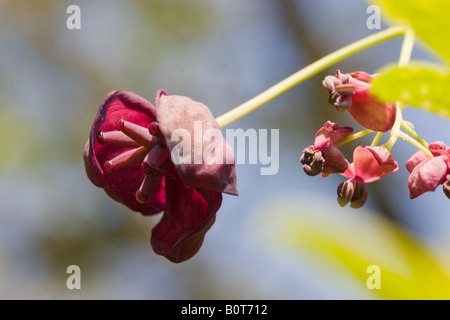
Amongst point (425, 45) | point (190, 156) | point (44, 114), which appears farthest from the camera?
point (44, 114)

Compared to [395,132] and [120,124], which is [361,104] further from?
[120,124]

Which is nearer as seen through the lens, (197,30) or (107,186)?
(107,186)

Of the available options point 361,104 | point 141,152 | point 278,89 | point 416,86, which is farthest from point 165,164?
point 416,86

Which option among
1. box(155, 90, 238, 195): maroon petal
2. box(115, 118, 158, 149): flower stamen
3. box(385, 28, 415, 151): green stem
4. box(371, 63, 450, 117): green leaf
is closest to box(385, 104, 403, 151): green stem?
box(385, 28, 415, 151): green stem

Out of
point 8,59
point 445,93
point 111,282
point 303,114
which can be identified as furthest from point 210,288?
point 445,93

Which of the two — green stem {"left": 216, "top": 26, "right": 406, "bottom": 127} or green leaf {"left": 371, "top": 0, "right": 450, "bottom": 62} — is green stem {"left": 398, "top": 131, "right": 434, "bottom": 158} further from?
green leaf {"left": 371, "top": 0, "right": 450, "bottom": 62}

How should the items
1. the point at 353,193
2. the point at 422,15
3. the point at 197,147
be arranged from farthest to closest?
1. the point at 353,193
2. the point at 197,147
3. the point at 422,15

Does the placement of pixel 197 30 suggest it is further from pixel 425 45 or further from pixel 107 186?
pixel 425 45
